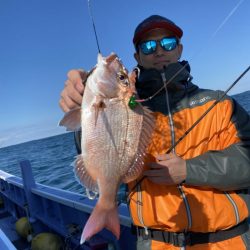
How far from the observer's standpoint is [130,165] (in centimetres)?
174

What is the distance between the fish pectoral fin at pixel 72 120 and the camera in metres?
1.72

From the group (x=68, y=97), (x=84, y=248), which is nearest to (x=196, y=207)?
(x=68, y=97)

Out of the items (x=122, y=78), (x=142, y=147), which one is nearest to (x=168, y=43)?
(x=122, y=78)

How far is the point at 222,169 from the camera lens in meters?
2.14

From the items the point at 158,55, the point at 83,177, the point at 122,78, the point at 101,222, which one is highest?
the point at 158,55

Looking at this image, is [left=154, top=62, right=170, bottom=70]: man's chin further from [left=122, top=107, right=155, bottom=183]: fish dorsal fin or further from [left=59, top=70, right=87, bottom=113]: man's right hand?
[left=122, top=107, right=155, bottom=183]: fish dorsal fin

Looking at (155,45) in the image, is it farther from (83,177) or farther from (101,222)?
(101,222)

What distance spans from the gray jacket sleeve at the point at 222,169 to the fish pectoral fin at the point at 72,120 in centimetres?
83

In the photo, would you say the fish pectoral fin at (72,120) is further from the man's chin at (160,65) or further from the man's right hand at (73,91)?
the man's chin at (160,65)

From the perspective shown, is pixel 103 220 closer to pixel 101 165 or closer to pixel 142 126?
pixel 101 165

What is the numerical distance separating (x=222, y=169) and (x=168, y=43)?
1101 mm

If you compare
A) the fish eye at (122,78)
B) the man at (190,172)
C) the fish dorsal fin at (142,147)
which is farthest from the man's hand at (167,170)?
the fish eye at (122,78)

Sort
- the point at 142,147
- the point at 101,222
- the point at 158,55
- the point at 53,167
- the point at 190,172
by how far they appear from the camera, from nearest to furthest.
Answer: the point at 101,222, the point at 142,147, the point at 190,172, the point at 158,55, the point at 53,167

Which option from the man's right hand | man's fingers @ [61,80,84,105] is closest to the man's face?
the man's right hand
